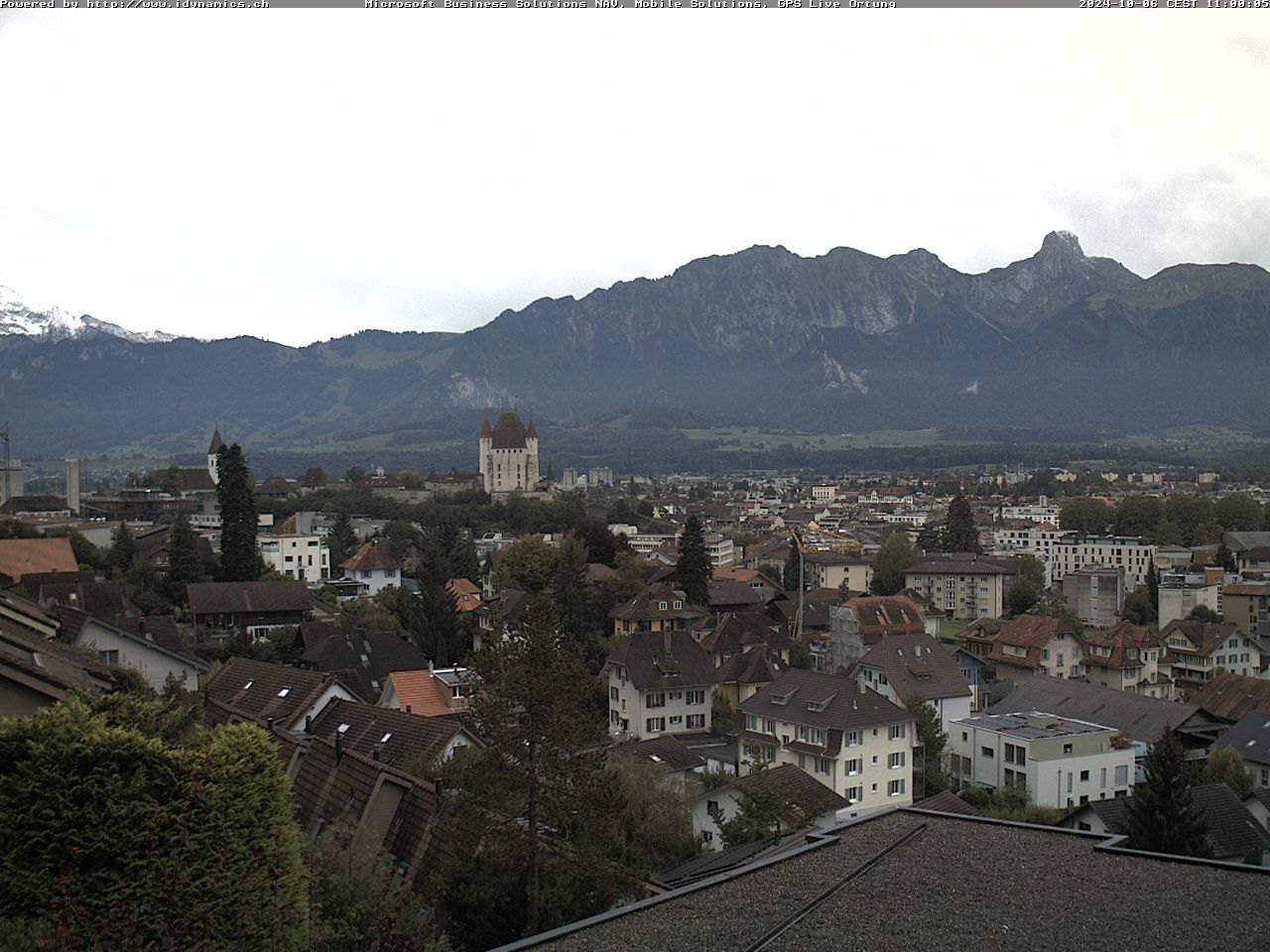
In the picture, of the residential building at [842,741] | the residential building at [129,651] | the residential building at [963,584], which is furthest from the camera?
the residential building at [963,584]

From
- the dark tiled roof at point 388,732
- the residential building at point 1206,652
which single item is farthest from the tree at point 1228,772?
the dark tiled roof at point 388,732

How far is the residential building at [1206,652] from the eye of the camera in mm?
48594

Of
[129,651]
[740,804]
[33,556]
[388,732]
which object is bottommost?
[740,804]

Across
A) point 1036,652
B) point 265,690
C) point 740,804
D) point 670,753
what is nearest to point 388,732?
point 265,690

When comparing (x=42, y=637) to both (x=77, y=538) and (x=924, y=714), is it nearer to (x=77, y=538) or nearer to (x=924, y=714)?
(x=924, y=714)

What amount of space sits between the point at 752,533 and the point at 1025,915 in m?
98.0

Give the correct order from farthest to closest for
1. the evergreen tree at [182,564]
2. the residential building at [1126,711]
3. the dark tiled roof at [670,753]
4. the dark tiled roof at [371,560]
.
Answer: the dark tiled roof at [371,560] < the evergreen tree at [182,564] < the residential building at [1126,711] < the dark tiled roof at [670,753]

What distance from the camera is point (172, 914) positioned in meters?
7.66

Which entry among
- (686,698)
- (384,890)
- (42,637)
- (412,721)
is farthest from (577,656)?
(686,698)

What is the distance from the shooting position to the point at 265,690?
907 inches

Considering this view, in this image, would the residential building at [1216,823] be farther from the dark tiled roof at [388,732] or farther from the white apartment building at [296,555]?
the white apartment building at [296,555]

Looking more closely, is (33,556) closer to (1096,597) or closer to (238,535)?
(238,535)

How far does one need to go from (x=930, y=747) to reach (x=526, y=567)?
24.2 m

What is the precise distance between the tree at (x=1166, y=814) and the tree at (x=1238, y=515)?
255 ft
